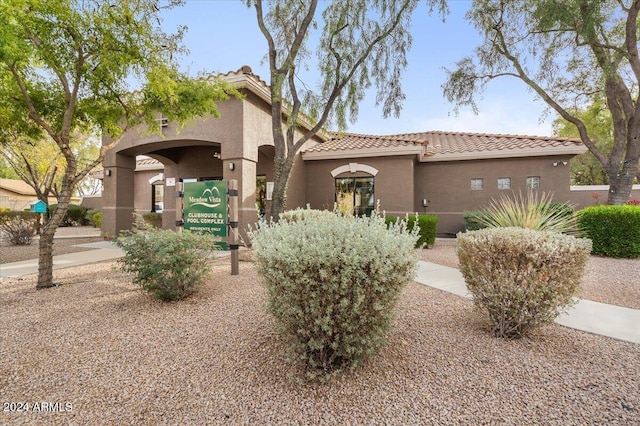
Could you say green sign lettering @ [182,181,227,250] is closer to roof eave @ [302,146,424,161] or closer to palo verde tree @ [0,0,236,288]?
palo verde tree @ [0,0,236,288]

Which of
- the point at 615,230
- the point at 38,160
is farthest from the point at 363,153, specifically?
the point at 38,160

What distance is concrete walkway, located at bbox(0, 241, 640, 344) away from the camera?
3852mm

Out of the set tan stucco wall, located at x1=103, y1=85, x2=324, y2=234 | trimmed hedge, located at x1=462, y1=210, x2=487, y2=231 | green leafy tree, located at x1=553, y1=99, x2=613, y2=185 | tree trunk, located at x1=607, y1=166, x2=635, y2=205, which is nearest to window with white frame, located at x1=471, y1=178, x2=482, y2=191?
trimmed hedge, located at x1=462, y1=210, x2=487, y2=231

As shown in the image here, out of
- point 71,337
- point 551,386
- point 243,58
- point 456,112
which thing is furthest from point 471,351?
point 456,112

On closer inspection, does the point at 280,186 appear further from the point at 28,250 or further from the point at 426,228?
the point at 28,250

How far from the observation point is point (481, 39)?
12.2 metres

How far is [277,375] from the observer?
285cm

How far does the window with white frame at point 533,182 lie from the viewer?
1344cm

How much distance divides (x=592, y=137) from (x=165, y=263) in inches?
1140

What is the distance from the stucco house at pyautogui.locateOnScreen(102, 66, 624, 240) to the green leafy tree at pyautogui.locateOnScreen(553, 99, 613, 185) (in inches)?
376

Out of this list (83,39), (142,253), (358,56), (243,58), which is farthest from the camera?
→ (243,58)

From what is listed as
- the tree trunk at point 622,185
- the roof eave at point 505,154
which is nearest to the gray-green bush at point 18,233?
the roof eave at point 505,154

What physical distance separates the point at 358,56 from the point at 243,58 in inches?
150

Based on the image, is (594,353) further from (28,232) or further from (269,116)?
(28,232)
